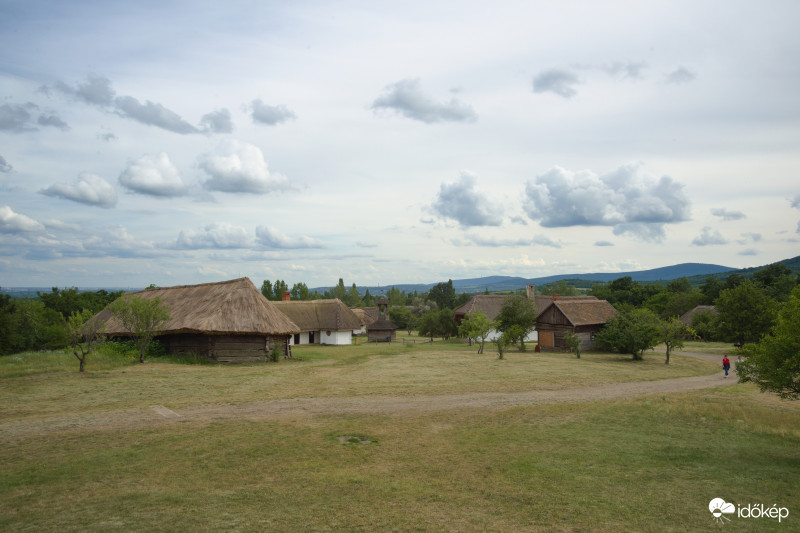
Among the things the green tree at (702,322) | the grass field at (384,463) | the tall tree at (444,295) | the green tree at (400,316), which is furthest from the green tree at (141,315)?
the tall tree at (444,295)

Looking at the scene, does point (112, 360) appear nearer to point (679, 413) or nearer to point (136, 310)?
point (136, 310)

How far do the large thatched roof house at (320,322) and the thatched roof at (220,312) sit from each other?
Result: 16352 millimetres

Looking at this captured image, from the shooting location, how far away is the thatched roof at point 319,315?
51531 mm

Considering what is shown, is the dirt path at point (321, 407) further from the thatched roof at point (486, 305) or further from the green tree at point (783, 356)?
the thatched roof at point (486, 305)

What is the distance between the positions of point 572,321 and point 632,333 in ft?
18.7

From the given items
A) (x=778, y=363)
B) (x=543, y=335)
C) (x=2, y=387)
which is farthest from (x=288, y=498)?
(x=543, y=335)

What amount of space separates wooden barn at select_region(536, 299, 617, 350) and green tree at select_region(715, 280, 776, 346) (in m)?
9.36

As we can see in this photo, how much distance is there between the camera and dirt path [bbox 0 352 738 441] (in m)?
13.7

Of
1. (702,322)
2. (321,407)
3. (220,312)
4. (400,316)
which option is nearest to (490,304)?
(702,322)

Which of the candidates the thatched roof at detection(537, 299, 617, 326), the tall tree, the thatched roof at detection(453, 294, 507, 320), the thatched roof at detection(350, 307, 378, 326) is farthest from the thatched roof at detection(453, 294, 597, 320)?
the tall tree

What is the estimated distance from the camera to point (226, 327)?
1155 inches

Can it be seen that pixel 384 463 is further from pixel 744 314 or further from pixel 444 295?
pixel 444 295

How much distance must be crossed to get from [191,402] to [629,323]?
111 feet

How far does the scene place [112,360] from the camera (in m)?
26.2
